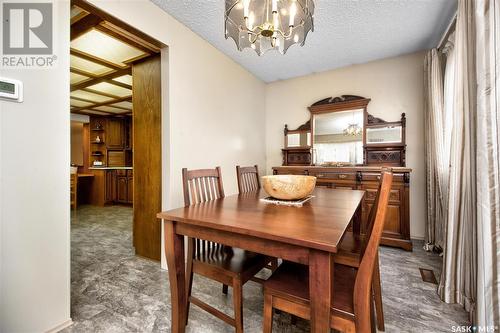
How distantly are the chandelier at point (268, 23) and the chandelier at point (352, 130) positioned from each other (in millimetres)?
2197

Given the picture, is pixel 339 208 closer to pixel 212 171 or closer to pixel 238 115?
pixel 212 171

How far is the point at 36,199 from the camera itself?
4.16ft

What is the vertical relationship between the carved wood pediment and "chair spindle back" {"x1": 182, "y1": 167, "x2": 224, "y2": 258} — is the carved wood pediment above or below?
above

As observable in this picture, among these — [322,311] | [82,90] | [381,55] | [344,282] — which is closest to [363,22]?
[381,55]

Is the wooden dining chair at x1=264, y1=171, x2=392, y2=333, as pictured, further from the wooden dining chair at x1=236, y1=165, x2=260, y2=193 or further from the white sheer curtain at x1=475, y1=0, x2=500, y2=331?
the wooden dining chair at x1=236, y1=165, x2=260, y2=193

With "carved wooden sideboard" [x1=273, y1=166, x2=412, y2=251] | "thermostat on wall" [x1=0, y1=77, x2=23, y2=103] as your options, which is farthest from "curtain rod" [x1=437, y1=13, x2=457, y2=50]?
"thermostat on wall" [x1=0, y1=77, x2=23, y2=103]

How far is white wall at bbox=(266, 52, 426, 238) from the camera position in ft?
9.71

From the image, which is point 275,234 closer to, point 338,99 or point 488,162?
point 488,162

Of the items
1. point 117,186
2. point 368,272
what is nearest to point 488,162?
point 368,272

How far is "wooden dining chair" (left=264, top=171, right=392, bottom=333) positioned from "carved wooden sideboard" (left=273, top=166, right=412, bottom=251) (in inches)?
66.7

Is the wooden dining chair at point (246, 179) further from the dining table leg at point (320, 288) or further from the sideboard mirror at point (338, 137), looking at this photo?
the sideboard mirror at point (338, 137)

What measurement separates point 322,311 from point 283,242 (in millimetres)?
279

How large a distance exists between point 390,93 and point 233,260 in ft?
10.6

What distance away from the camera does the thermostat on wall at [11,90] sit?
3.73 ft
